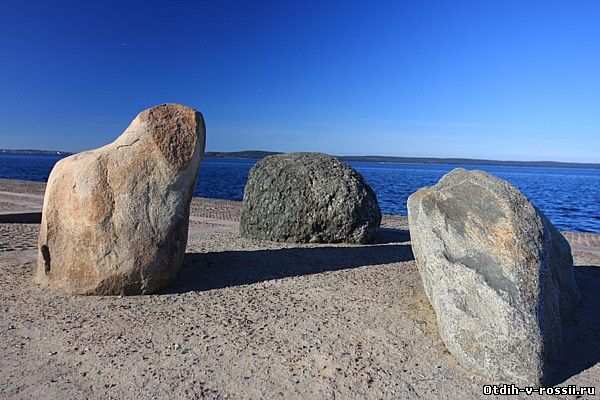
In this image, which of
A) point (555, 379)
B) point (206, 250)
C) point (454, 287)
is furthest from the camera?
point (206, 250)

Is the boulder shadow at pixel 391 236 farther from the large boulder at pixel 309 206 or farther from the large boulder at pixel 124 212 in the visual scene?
the large boulder at pixel 124 212

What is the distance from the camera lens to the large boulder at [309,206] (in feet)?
35.2

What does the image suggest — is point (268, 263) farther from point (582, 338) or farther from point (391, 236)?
point (582, 338)

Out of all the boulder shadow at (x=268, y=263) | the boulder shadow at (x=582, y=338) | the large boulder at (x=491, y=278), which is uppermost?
the large boulder at (x=491, y=278)

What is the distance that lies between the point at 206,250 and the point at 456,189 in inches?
208

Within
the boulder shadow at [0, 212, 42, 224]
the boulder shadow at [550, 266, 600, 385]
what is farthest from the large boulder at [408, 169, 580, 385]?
the boulder shadow at [0, 212, 42, 224]

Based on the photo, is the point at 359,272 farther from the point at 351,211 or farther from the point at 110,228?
the point at 110,228

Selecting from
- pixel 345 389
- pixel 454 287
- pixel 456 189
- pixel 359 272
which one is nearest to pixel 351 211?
pixel 359 272

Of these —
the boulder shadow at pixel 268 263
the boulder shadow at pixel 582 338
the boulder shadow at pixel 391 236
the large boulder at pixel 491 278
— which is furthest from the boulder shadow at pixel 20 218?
the boulder shadow at pixel 582 338

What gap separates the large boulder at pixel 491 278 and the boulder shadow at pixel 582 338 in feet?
0.52

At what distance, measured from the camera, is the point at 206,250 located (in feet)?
31.7

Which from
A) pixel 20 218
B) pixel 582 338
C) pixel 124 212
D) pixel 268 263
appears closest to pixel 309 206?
pixel 268 263

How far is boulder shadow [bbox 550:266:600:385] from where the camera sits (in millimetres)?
4991

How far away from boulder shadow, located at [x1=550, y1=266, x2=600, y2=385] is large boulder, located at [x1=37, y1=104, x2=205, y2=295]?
15.4 feet
